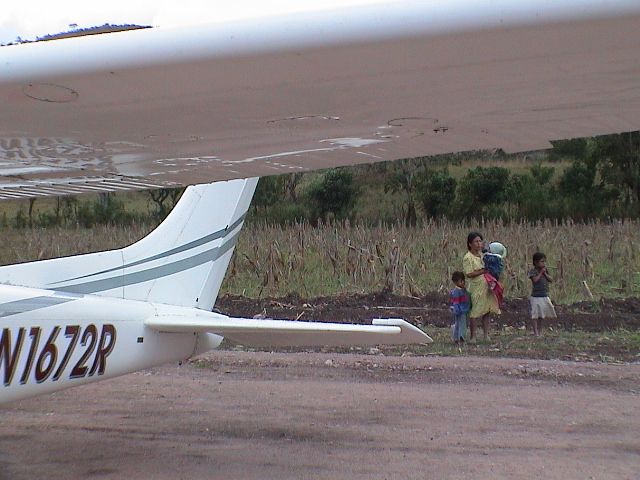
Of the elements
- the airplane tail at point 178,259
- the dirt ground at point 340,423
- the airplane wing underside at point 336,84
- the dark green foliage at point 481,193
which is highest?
the dark green foliage at point 481,193

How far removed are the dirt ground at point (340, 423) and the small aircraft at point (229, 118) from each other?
2.81 feet

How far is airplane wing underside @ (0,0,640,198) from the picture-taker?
2508mm

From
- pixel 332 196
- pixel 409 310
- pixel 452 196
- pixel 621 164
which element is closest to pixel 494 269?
pixel 409 310

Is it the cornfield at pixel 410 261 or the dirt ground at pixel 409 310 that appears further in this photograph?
the cornfield at pixel 410 261

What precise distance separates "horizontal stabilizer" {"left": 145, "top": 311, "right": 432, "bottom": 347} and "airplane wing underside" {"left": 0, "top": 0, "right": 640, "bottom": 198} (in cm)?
119

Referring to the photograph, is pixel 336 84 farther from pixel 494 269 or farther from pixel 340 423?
pixel 494 269

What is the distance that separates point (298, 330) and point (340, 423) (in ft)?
6.45

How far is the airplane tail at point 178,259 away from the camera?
6207 mm

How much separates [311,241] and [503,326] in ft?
21.3

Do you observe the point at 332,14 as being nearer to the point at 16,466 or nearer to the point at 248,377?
the point at 16,466

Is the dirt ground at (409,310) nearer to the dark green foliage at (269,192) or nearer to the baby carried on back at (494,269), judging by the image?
the baby carried on back at (494,269)

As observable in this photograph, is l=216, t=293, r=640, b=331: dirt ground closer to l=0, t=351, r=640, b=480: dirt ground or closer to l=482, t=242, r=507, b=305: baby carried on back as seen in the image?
l=482, t=242, r=507, b=305: baby carried on back

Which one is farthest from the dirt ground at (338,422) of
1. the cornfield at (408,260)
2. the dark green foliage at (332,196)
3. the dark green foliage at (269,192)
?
the dark green foliage at (269,192)

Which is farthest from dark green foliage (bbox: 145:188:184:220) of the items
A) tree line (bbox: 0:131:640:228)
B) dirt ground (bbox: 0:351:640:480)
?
dirt ground (bbox: 0:351:640:480)
